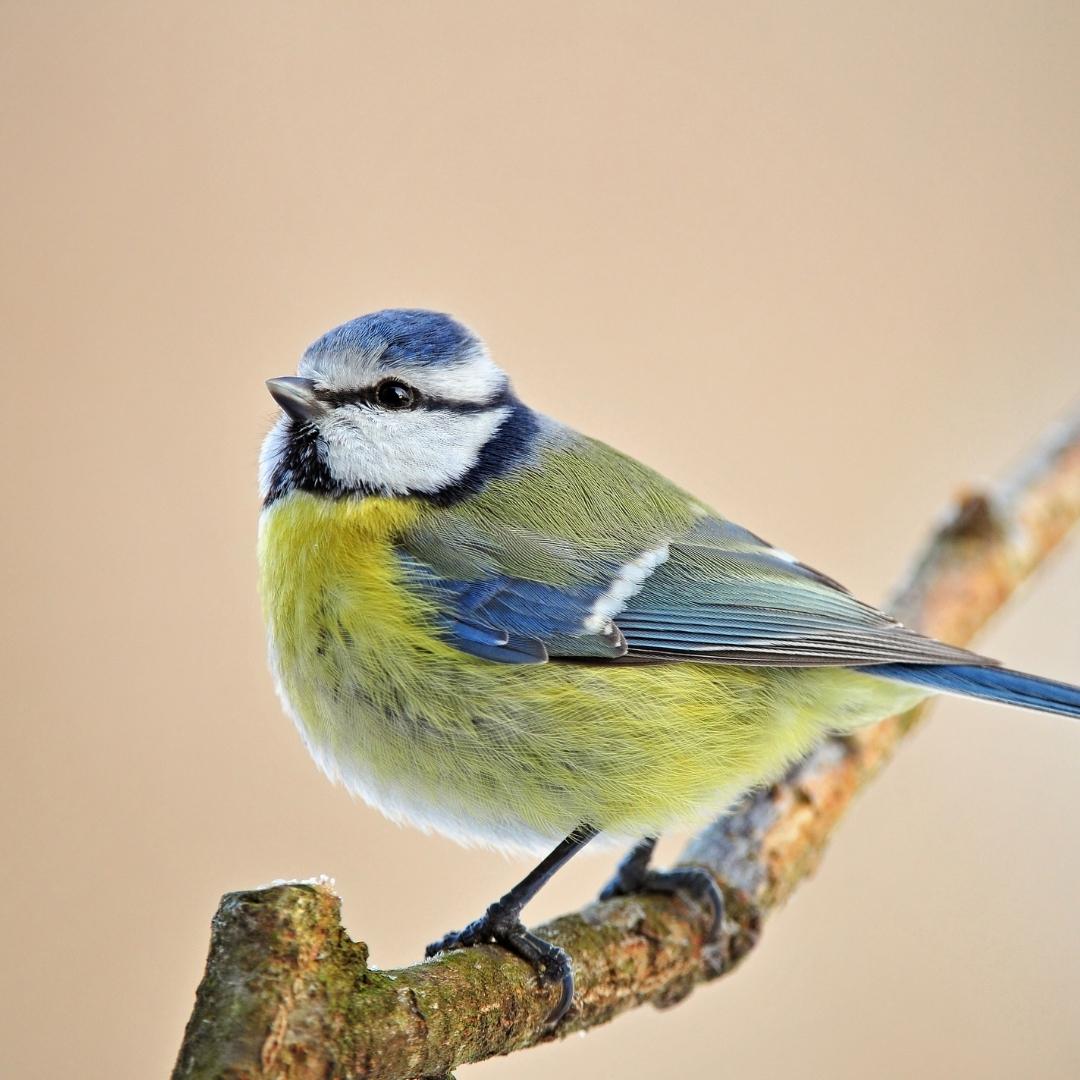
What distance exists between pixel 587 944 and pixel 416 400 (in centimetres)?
93

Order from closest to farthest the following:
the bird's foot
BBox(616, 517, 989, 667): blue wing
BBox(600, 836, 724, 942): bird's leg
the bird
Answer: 1. the bird's foot
2. the bird
3. BBox(616, 517, 989, 667): blue wing
4. BBox(600, 836, 724, 942): bird's leg

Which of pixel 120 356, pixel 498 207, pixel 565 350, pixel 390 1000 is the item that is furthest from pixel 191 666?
pixel 390 1000

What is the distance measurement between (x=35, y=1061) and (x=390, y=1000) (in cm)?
195

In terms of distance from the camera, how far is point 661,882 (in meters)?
2.13

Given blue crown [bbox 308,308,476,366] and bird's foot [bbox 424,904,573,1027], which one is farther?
blue crown [bbox 308,308,476,366]

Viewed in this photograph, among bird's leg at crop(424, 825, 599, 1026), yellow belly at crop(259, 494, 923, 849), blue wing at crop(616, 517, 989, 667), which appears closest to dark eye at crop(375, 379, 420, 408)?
yellow belly at crop(259, 494, 923, 849)

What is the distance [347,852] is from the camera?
3225mm

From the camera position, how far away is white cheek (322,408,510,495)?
2.05 metres

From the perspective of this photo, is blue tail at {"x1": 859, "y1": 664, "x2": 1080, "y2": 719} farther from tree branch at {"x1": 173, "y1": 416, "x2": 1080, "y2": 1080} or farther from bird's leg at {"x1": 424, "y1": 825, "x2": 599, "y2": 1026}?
bird's leg at {"x1": 424, "y1": 825, "x2": 599, "y2": 1026}

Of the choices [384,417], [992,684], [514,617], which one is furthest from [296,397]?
[992,684]

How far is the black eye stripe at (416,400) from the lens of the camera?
205 centimetres

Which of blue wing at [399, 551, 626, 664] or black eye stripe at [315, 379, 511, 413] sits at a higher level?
black eye stripe at [315, 379, 511, 413]

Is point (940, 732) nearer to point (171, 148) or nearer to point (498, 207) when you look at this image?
point (498, 207)

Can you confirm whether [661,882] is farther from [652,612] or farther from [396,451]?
[396,451]
